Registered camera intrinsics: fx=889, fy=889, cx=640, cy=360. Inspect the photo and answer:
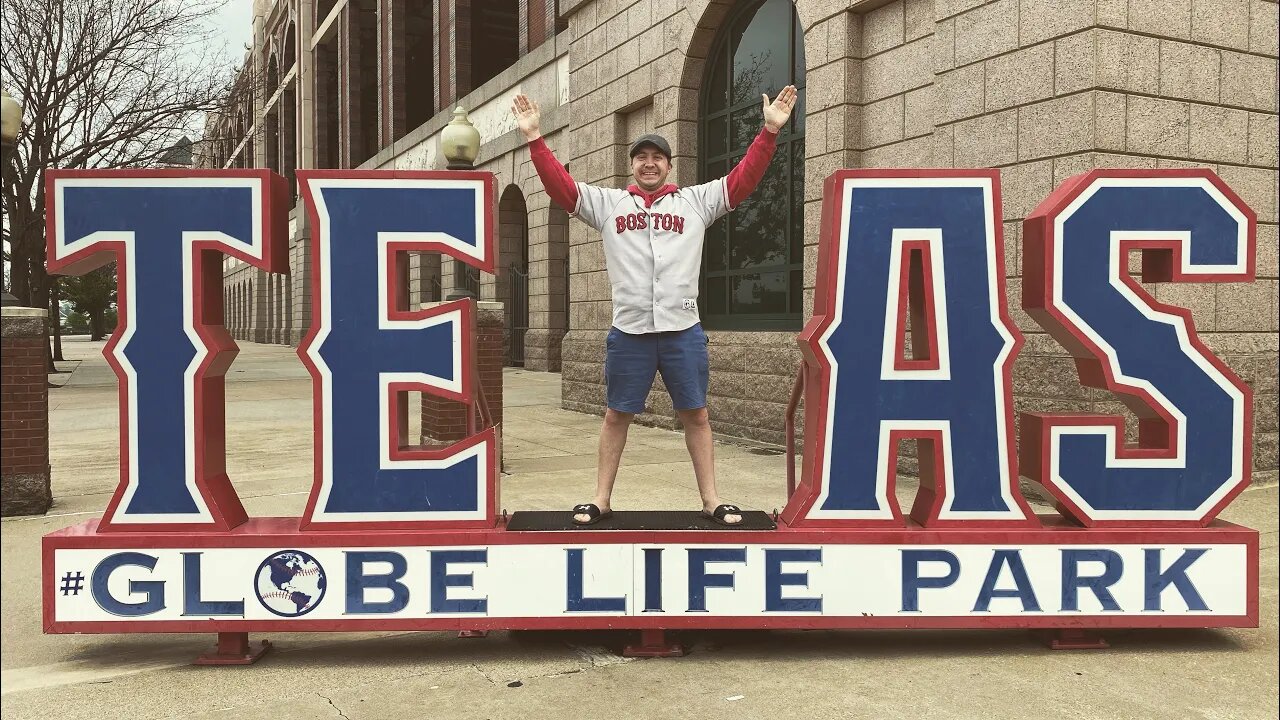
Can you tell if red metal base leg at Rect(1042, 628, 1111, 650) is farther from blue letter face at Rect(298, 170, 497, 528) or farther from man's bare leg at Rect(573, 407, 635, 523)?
blue letter face at Rect(298, 170, 497, 528)

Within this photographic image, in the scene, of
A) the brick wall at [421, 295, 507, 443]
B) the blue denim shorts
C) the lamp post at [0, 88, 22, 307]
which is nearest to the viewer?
the lamp post at [0, 88, 22, 307]

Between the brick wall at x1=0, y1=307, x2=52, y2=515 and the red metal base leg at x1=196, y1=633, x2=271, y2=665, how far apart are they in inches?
155

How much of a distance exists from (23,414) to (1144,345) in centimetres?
736

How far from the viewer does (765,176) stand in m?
9.91

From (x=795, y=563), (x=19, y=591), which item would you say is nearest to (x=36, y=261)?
(x=19, y=591)

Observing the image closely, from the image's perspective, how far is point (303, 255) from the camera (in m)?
41.0

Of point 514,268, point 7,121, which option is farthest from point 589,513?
point 514,268

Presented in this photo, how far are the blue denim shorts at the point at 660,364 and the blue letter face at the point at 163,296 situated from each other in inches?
63.7

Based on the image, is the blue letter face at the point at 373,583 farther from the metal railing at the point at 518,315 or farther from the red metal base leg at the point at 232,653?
the metal railing at the point at 518,315

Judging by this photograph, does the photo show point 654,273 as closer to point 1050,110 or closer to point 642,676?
point 642,676

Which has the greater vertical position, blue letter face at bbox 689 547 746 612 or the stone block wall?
the stone block wall

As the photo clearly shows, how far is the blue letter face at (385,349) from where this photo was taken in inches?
151

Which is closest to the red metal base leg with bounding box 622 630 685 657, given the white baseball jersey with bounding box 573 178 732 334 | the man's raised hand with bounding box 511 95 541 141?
the white baseball jersey with bounding box 573 178 732 334

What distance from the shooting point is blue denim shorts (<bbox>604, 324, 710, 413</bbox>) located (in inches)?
161
